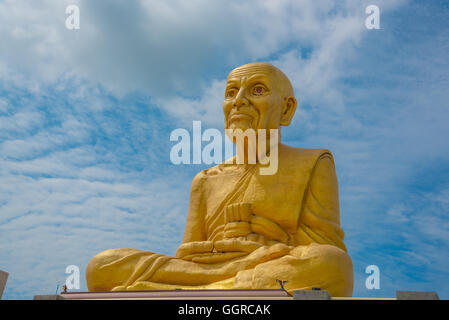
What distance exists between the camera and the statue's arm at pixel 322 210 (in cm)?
742

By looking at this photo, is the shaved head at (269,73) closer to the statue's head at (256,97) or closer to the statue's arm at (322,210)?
the statue's head at (256,97)

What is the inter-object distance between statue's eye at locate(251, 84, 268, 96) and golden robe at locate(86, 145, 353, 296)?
100cm

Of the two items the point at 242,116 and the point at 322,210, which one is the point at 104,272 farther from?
the point at 322,210

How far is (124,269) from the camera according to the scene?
695 centimetres

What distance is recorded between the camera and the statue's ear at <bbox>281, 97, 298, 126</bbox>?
8.58m

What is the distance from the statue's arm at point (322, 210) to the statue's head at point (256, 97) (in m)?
1.07

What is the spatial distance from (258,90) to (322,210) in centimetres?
221

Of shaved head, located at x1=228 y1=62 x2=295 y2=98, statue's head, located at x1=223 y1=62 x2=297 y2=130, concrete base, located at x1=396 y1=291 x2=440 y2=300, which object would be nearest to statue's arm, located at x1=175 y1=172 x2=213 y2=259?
statue's head, located at x1=223 y1=62 x2=297 y2=130

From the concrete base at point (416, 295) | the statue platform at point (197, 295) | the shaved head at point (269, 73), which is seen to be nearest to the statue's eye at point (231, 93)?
the shaved head at point (269, 73)

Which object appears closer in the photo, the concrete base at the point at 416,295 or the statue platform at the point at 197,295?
the concrete base at the point at 416,295

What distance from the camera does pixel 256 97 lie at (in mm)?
8172

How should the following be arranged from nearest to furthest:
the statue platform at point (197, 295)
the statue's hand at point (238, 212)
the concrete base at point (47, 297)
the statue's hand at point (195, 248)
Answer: the concrete base at point (47, 297), the statue platform at point (197, 295), the statue's hand at point (195, 248), the statue's hand at point (238, 212)
